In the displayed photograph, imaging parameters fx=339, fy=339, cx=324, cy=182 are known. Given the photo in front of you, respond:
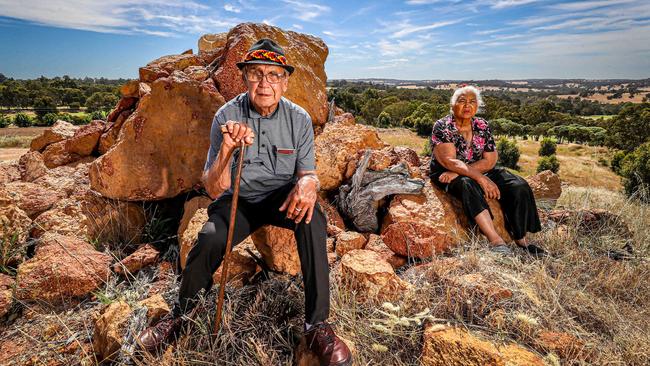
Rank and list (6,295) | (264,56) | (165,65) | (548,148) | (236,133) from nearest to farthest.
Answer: (236,133) → (264,56) → (6,295) → (165,65) → (548,148)

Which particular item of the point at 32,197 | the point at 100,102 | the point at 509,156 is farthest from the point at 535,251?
the point at 100,102

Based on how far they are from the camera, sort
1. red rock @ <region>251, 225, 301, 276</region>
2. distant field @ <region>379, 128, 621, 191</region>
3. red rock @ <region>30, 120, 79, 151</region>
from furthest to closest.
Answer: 1. distant field @ <region>379, 128, 621, 191</region>
2. red rock @ <region>30, 120, 79, 151</region>
3. red rock @ <region>251, 225, 301, 276</region>

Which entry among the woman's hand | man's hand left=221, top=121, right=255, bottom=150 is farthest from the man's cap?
the woman's hand

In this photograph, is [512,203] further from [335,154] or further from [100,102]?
[100,102]

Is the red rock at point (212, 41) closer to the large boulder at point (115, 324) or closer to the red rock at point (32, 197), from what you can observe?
the red rock at point (32, 197)

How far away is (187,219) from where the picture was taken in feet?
10.7

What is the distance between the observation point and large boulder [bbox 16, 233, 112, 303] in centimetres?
249

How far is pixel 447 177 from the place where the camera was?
145 inches

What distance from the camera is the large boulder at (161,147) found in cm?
334

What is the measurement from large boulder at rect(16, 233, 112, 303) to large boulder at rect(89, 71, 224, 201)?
76 cm

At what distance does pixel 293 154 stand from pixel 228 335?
1276 mm

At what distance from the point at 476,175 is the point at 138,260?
339 centimetres

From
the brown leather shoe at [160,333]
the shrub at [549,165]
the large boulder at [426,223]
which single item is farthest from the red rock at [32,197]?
the shrub at [549,165]

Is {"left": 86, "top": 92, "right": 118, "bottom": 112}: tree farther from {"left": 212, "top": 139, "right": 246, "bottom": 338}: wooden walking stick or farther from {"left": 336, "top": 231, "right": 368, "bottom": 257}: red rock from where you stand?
{"left": 212, "top": 139, "right": 246, "bottom": 338}: wooden walking stick
